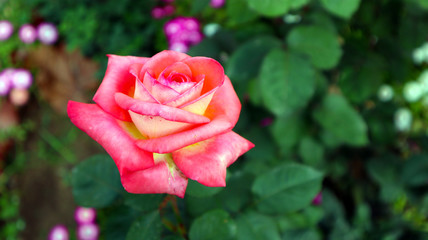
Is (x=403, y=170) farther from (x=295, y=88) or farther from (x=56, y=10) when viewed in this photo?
(x=56, y=10)

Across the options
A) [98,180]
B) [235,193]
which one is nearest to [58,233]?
[98,180]

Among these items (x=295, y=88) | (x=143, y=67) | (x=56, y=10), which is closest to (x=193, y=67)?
(x=143, y=67)

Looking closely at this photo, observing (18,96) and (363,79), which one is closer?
(363,79)

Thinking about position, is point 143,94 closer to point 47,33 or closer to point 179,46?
point 179,46

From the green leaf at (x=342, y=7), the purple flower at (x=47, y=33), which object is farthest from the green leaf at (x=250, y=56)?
the purple flower at (x=47, y=33)

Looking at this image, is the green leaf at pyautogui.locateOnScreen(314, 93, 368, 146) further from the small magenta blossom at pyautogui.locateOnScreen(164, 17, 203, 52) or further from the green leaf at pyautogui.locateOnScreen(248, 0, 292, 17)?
the small magenta blossom at pyautogui.locateOnScreen(164, 17, 203, 52)

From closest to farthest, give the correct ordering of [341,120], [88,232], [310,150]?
[341,120] → [310,150] → [88,232]
